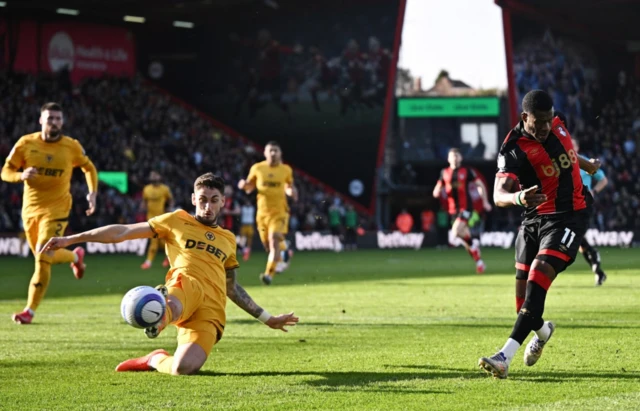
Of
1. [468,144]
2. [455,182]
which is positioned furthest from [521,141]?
[468,144]

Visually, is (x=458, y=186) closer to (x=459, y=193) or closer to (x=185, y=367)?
(x=459, y=193)

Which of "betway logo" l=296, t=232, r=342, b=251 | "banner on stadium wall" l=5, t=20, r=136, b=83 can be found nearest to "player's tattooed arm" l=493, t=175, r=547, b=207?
"betway logo" l=296, t=232, r=342, b=251

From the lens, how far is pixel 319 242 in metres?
41.2

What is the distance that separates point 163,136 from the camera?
45906 mm

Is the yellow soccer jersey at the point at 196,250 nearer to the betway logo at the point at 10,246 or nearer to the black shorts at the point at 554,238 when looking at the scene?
the black shorts at the point at 554,238

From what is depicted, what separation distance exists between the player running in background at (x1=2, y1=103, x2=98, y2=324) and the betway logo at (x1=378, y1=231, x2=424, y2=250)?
29.7 metres

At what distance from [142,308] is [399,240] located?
115 ft

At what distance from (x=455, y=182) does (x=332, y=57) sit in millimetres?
27303

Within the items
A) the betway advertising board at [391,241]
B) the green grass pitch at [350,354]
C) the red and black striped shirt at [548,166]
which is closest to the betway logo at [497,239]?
the betway advertising board at [391,241]

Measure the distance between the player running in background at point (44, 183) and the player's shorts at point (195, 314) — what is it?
4.71 metres

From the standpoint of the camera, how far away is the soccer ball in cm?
751

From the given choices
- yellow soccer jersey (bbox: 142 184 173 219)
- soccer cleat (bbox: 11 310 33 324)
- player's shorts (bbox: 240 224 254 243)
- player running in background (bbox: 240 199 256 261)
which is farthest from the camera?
player running in background (bbox: 240 199 256 261)

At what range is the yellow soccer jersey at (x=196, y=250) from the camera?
8383 millimetres

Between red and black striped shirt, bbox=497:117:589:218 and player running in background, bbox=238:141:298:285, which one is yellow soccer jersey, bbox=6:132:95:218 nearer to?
red and black striped shirt, bbox=497:117:589:218
